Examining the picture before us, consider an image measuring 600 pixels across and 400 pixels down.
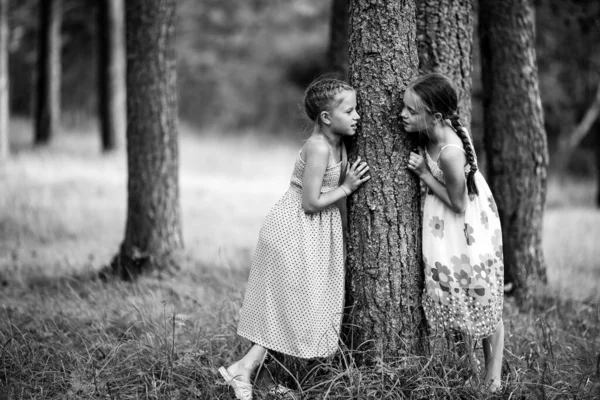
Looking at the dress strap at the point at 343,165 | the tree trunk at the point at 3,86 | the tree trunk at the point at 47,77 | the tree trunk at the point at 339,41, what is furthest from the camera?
the tree trunk at the point at 47,77

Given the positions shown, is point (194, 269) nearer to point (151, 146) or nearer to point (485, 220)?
point (151, 146)

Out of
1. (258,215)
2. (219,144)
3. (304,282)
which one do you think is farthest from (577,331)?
(219,144)

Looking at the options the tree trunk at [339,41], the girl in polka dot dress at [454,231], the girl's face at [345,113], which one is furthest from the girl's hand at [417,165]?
the tree trunk at [339,41]

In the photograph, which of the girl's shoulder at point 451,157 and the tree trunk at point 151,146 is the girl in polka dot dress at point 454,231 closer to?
the girl's shoulder at point 451,157

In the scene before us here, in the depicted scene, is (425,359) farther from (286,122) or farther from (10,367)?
(286,122)

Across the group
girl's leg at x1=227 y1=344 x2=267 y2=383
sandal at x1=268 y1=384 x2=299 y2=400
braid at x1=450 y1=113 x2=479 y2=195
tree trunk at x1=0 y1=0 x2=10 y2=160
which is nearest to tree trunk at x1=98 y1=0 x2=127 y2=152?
tree trunk at x1=0 y1=0 x2=10 y2=160

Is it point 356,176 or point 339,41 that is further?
point 339,41

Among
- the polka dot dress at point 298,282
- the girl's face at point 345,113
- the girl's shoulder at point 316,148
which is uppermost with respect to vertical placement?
the girl's face at point 345,113

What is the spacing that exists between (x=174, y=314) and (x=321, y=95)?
59.7 inches

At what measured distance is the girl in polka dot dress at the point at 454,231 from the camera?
3383 mm

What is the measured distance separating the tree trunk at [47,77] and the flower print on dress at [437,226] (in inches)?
472

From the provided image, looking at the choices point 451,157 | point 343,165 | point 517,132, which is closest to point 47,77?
point 517,132

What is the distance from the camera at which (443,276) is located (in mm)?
3430

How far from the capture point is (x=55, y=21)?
13.8 metres
